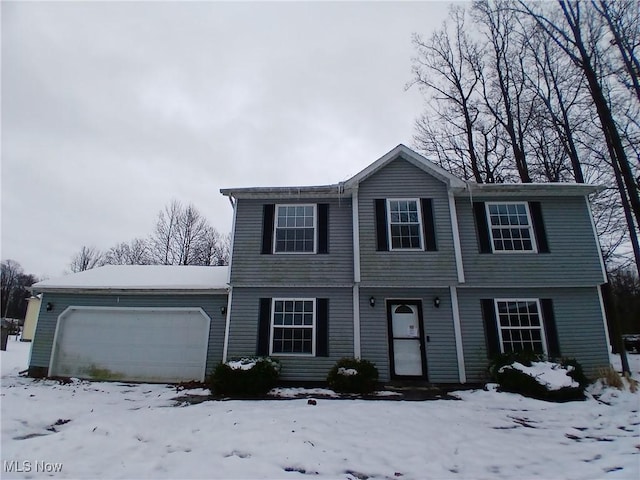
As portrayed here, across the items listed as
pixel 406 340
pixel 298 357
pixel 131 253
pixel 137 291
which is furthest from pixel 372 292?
pixel 131 253

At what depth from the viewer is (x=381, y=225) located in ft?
32.0

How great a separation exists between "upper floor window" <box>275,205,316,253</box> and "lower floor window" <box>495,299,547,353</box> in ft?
19.0

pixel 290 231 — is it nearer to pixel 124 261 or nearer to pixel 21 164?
pixel 21 164

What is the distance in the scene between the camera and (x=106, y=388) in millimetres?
9062

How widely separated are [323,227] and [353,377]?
173 inches

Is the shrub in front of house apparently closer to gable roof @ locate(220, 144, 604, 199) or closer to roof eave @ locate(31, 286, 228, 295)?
gable roof @ locate(220, 144, 604, 199)

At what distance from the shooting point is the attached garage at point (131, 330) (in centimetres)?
994

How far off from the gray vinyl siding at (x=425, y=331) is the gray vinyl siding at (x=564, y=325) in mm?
427

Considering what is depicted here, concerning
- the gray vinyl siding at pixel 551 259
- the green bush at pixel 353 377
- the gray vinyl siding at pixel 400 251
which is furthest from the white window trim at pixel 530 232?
the green bush at pixel 353 377

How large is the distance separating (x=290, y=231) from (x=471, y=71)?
13841mm

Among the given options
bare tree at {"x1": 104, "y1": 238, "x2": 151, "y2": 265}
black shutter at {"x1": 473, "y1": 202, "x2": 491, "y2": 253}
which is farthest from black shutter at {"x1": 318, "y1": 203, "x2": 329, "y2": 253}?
bare tree at {"x1": 104, "y1": 238, "x2": 151, "y2": 265}

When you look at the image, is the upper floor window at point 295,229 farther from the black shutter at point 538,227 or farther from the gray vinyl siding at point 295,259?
the black shutter at point 538,227

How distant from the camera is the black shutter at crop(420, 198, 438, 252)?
371 inches

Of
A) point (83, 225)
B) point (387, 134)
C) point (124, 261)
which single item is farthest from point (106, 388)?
point (83, 225)
